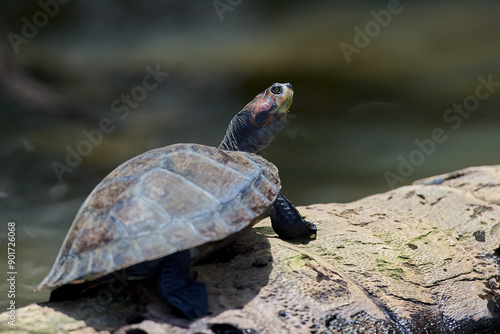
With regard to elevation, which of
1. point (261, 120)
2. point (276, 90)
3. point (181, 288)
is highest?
point (276, 90)

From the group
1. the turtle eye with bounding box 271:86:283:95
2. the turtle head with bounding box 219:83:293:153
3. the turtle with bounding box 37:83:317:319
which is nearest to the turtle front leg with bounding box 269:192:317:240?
the turtle with bounding box 37:83:317:319

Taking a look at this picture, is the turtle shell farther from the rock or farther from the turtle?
the rock

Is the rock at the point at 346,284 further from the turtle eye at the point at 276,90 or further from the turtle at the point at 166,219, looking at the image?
the turtle eye at the point at 276,90

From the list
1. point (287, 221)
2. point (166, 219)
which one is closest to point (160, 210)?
point (166, 219)

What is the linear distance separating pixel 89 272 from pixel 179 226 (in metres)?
0.42

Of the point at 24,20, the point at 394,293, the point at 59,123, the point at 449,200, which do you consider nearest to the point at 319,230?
the point at 394,293

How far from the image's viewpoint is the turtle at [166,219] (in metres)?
2.25

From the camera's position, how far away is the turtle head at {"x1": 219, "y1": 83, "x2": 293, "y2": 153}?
344cm

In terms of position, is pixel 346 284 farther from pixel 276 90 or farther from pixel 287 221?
pixel 276 90

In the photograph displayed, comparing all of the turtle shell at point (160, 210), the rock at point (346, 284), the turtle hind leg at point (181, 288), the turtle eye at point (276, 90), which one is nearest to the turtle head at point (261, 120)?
the turtle eye at point (276, 90)

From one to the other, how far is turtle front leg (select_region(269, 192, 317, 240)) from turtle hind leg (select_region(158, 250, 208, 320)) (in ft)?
2.53

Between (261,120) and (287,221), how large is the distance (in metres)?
0.77

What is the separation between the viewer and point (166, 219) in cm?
234

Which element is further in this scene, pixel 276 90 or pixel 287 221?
pixel 276 90
